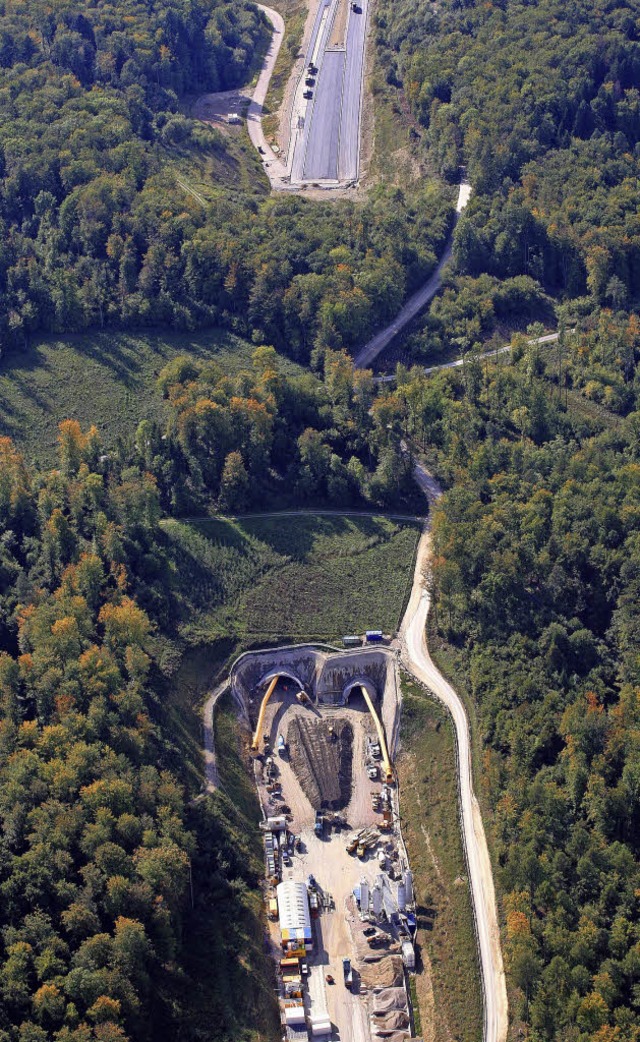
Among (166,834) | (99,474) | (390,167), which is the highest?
(390,167)

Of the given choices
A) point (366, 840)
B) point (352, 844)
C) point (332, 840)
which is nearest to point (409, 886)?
point (366, 840)

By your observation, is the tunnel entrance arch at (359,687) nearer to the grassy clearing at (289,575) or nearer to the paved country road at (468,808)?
the paved country road at (468,808)

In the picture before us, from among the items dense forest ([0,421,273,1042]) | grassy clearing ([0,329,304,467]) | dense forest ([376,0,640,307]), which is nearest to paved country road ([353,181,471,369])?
dense forest ([376,0,640,307])

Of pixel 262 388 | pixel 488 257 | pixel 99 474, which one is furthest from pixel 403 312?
pixel 99 474

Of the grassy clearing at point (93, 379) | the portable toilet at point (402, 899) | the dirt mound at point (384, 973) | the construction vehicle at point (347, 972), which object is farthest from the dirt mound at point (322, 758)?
the grassy clearing at point (93, 379)

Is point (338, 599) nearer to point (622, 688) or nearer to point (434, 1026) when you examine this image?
point (622, 688)

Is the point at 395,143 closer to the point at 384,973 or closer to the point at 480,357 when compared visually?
the point at 480,357
